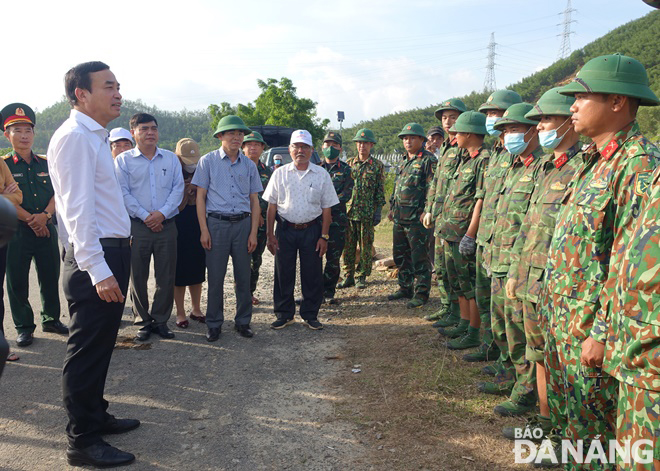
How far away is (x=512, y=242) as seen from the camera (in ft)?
11.1

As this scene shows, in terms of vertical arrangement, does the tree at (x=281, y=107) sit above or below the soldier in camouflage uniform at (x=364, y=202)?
above

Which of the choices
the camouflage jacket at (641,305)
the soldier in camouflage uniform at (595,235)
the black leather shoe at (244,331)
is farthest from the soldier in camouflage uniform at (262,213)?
the camouflage jacket at (641,305)

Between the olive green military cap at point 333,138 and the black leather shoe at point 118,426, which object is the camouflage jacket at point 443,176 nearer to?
the olive green military cap at point 333,138

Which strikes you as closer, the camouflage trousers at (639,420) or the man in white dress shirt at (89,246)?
the camouflage trousers at (639,420)

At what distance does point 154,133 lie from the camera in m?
4.79

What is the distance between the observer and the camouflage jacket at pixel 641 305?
1.56 m

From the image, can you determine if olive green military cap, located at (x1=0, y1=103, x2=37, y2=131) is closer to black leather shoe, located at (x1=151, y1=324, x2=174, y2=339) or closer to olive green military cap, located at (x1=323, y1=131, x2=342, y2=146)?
black leather shoe, located at (x1=151, y1=324, x2=174, y2=339)

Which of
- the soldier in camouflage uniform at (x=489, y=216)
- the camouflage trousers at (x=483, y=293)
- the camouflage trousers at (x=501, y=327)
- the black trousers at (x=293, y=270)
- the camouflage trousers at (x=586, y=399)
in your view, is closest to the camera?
the camouflage trousers at (x=586, y=399)

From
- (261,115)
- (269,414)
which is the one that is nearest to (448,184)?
(269,414)

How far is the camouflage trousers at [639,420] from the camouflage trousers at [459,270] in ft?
10.0

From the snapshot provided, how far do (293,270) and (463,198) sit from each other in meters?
1.97

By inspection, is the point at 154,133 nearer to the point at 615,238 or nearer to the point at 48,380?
the point at 48,380

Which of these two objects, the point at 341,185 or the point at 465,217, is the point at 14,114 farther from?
the point at 465,217

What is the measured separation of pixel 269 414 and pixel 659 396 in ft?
8.26
